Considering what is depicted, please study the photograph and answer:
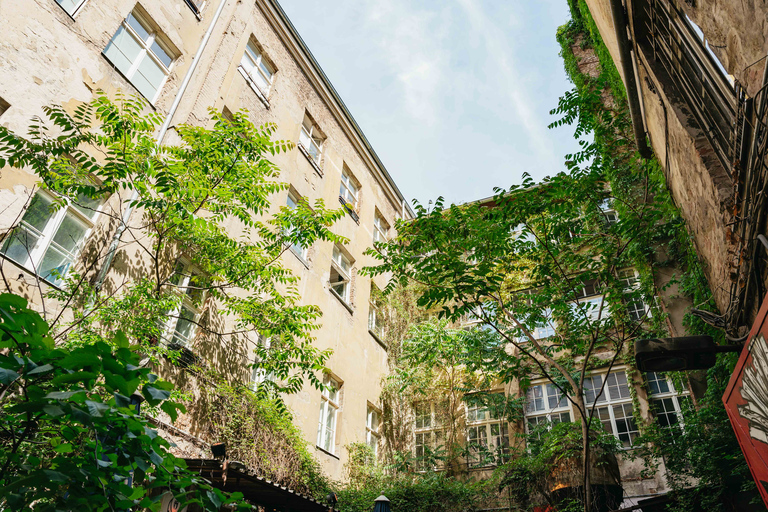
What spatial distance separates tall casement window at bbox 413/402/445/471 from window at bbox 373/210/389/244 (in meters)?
6.11

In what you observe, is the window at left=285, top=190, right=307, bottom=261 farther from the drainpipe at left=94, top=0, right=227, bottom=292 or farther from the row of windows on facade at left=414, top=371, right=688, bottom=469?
the row of windows on facade at left=414, top=371, right=688, bottom=469

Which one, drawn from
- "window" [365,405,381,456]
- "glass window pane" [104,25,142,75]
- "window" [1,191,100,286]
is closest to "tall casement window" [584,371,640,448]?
"window" [365,405,381,456]

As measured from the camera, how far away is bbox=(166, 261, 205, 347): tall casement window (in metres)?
9.15

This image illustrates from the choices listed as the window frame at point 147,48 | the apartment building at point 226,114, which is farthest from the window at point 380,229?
the window frame at point 147,48

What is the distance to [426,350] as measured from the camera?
583 inches

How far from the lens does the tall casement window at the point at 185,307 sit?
30.0ft

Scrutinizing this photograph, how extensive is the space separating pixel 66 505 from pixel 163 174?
5.83m

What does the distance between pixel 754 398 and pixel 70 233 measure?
863 centimetres


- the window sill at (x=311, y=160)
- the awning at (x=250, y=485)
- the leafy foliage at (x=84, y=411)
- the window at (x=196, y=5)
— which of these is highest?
the window at (x=196, y=5)

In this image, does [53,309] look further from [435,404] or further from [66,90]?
[435,404]

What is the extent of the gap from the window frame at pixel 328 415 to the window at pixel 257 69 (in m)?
7.84

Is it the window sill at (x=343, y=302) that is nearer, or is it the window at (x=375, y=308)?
the window sill at (x=343, y=302)

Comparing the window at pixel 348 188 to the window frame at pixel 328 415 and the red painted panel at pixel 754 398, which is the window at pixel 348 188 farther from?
the red painted panel at pixel 754 398

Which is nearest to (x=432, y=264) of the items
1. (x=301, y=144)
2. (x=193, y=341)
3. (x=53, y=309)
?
(x=193, y=341)
